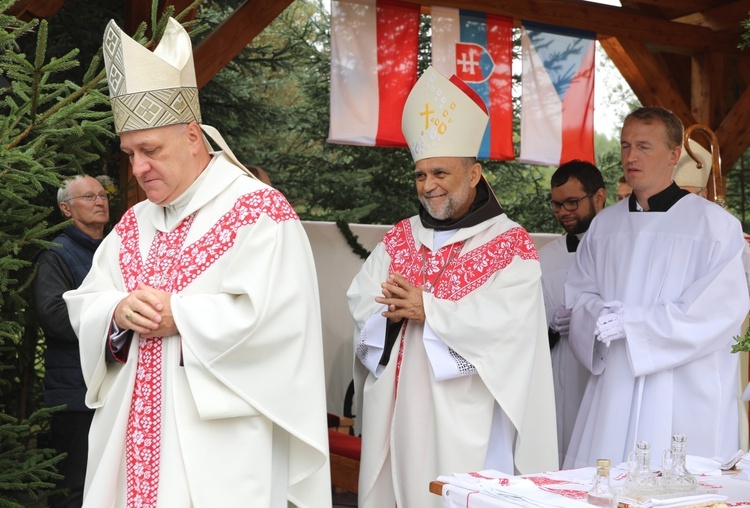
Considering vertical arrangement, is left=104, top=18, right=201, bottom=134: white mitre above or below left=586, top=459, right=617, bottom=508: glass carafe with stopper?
above

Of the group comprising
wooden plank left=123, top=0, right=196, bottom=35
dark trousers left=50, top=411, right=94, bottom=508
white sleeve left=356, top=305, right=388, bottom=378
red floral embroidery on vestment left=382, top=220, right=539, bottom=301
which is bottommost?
dark trousers left=50, top=411, right=94, bottom=508

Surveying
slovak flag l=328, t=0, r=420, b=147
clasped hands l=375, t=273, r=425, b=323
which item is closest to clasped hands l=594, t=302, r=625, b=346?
clasped hands l=375, t=273, r=425, b=323

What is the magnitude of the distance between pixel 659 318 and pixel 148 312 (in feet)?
8.19

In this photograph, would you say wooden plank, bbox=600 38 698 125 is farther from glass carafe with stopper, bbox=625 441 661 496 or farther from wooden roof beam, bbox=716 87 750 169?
glass carafe with stopper, bbox=625 441 661 496

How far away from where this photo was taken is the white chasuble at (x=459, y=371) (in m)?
A: 4.14

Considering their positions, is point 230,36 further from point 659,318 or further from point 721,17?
point 721,17

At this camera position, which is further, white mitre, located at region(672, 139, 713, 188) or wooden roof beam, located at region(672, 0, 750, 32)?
wooden roof beam, located at region(672, 0, 750, 32)

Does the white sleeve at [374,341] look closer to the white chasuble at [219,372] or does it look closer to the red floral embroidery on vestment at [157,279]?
the white chasuble at [219,372]

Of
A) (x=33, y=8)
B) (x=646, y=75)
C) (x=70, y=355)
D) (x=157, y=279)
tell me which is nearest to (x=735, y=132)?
(x=646, y=75)

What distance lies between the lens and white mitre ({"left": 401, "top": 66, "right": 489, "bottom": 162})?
4.51 metres

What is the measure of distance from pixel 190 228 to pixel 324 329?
3.39m

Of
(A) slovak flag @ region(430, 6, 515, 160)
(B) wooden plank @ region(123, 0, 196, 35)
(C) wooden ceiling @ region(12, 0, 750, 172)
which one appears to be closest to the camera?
(B) wooden plank @ region(123, 0, 196, 35)

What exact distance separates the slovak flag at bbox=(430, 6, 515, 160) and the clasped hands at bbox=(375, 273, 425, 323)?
3285mm

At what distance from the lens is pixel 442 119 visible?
454 cm
